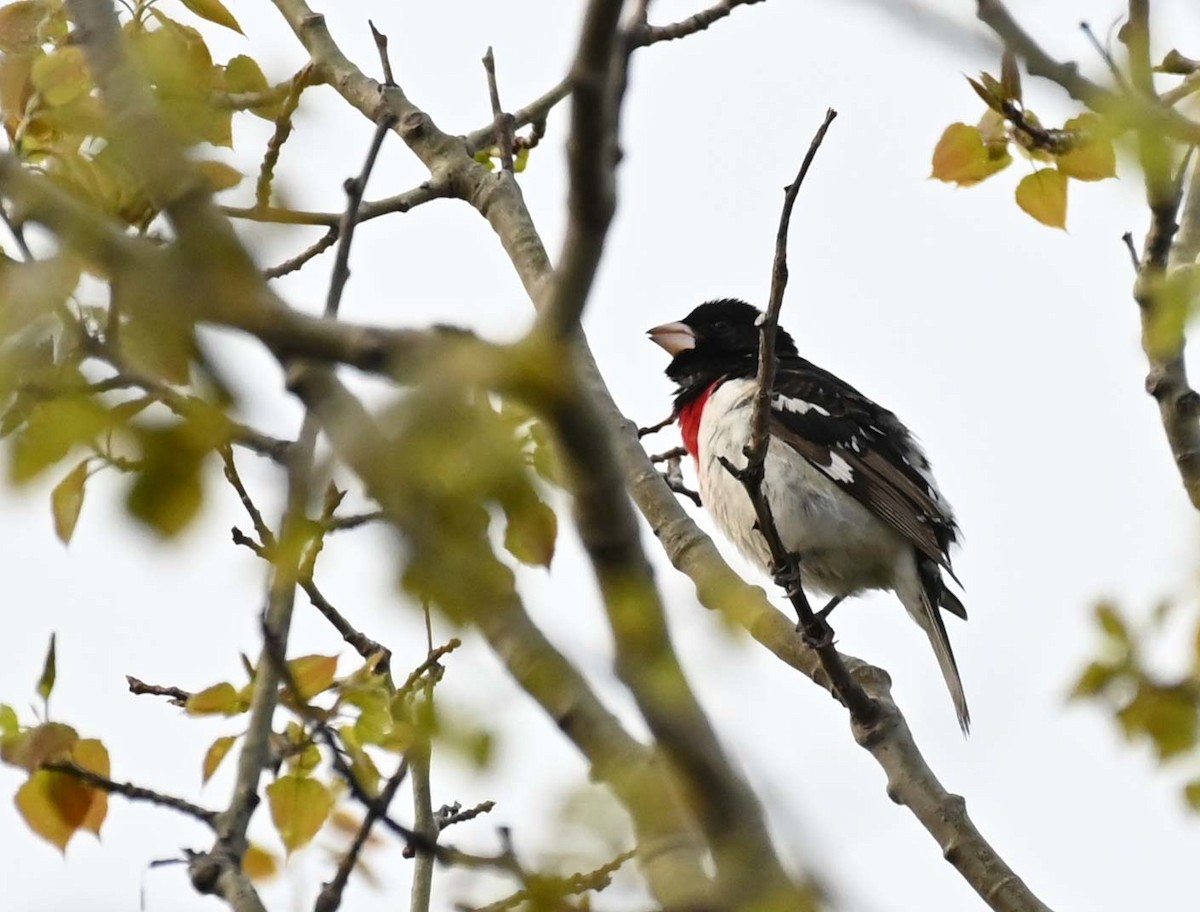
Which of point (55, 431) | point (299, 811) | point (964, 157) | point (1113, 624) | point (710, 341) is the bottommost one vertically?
point (55, 431)

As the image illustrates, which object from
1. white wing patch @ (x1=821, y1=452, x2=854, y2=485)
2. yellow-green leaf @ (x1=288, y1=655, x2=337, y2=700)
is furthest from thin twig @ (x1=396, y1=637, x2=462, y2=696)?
white wing patch @ (x1=821, y1=452, x2=854, y2=485)

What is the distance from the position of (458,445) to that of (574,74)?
0.37 meters

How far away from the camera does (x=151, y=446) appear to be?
1.57 meters

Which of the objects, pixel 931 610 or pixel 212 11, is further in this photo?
pixel 931 610

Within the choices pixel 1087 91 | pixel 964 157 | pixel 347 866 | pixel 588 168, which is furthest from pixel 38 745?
pixel 964 157

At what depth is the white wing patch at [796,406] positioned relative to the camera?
6.91 m

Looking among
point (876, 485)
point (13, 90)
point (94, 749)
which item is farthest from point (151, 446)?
point (876, 485)

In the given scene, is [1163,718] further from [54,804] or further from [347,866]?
A: [54,804]

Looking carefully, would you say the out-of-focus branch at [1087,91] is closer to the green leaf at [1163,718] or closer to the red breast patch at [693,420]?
the green leaf at [1163,718]

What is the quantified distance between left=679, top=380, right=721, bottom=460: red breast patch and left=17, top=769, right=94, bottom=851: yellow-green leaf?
4047 mm

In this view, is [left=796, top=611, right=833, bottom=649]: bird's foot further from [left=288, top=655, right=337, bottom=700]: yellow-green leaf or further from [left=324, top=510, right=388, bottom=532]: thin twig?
[left=324, top=510, right=388, bottom=532]: thin twig

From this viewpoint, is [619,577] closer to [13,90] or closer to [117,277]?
[117,277]

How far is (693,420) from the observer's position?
698 centimetres

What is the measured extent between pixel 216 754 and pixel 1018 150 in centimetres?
272
